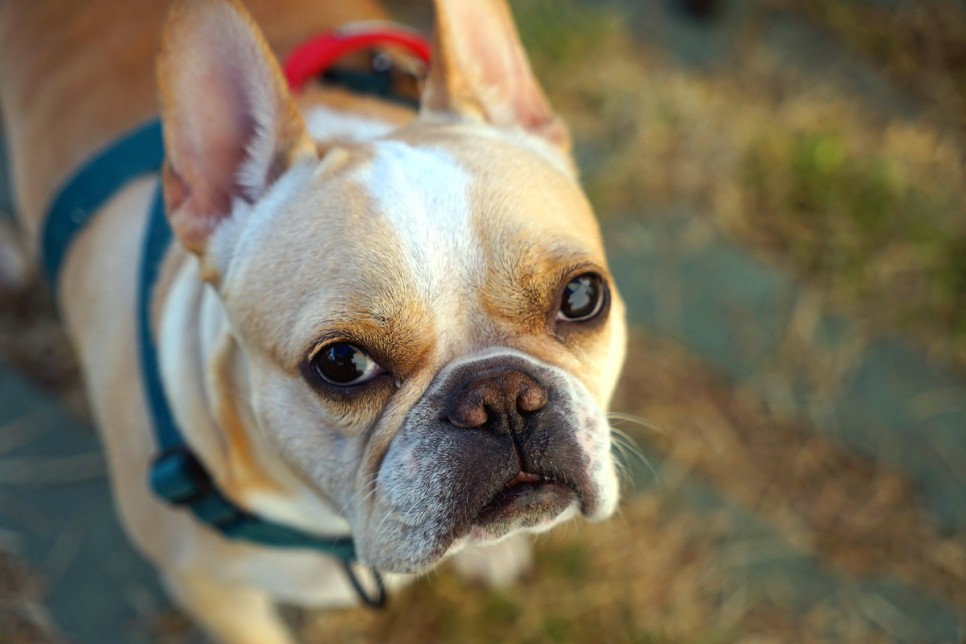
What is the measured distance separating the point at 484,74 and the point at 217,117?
80 centimetres

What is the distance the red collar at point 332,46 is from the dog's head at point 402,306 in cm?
60

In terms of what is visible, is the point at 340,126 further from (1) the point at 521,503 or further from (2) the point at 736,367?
(2) the point at 736,367

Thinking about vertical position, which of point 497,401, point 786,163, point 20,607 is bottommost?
point 20,607

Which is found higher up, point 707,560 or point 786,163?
point 786,163

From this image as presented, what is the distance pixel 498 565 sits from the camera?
3.28 meters

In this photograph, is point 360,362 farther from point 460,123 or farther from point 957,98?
point 957,98

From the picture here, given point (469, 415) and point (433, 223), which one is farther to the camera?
point (433, 223)

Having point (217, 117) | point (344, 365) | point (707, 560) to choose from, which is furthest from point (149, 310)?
point (707, 560)

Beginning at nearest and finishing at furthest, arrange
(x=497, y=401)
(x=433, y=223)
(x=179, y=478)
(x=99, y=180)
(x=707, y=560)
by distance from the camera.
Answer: (x=497, y=401)
(x=433, y=223)
(x=179, y=478)
(x=99, y=180)
(x=707, y=560)

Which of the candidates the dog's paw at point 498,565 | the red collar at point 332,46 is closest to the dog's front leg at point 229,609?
the dog's paw at point 498,565

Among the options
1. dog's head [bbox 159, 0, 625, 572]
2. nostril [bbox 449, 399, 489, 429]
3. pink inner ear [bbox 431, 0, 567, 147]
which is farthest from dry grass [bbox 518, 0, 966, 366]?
nostril [bbox 449, 399, 489, 429]

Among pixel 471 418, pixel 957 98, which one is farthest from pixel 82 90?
pixel 957 98

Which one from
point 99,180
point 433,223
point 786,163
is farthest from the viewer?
point 786,163

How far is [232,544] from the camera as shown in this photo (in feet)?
8.38
